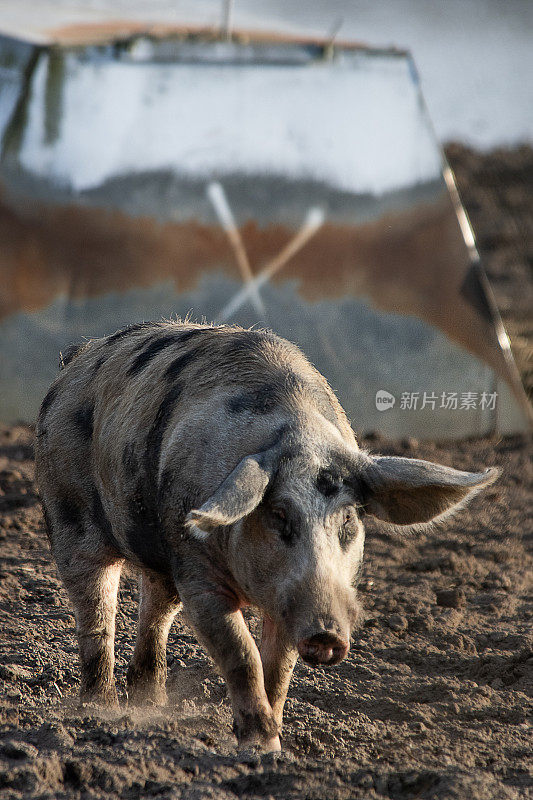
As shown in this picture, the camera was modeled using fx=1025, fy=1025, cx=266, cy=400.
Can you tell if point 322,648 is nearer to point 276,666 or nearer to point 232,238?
point 276,666

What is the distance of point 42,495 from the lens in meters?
4.53

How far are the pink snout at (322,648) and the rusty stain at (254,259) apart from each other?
5167 millimetres

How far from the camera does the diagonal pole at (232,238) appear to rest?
8.09 m

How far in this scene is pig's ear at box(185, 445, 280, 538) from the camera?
122 inches

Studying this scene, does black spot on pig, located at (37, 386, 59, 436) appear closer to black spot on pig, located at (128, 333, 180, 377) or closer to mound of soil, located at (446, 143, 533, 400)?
black spot on pig, located at (128, 333, 180, 377)

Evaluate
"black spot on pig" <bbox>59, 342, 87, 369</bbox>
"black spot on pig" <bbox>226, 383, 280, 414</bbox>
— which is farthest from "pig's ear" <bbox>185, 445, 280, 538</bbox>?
"black spot on pig" <bbox>59, 342, 87, 369</bbox>

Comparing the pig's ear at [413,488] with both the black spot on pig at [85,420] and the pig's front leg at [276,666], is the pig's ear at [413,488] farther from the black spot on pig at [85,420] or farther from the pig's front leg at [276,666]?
the black spot on pig at [85,420]

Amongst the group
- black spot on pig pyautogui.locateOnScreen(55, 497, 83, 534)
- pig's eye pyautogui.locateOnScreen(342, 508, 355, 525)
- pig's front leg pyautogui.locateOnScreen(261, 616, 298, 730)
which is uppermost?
pig's eye pyautogui.locateOnScreen(342, 508, 355, 525)

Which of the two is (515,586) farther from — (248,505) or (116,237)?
(116,237)

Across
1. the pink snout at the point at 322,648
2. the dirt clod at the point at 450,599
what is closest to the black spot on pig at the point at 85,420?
the pink snout at the point at 322,648

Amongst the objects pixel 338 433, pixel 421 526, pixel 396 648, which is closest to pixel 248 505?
pixel 338 433

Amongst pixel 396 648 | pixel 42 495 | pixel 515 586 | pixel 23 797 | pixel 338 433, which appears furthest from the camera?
pixel 515 586

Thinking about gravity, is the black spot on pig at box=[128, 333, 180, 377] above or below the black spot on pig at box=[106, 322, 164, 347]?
above

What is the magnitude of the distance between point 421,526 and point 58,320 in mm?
A: 4868
